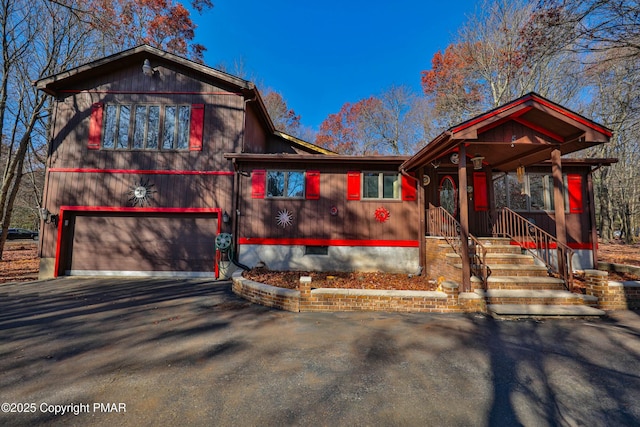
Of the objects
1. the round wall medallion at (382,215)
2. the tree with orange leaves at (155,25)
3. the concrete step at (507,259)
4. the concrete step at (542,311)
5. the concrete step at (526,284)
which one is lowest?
the concrete step at (542,311)

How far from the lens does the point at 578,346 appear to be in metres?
3.83

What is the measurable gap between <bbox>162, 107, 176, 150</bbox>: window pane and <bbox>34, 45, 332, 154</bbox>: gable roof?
1.65 meters

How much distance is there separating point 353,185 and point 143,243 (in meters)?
7.37

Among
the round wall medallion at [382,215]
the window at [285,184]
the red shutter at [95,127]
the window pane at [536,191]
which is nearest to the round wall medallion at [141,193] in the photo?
the red shutter at [95,127]

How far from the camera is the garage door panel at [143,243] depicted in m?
9.25

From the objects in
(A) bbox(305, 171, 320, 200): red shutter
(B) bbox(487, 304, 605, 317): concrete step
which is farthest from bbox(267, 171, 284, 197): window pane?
(B) bbox(487, 304, 605, 317): concrete step

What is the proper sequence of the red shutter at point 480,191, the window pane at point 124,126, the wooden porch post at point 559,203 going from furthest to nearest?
the window pane at point 124,126
the red shutter at point 480,191
the wooden porch post at point 559,203

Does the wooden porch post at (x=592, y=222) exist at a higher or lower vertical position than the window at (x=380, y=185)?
lower

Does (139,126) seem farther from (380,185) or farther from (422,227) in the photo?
(422,227)

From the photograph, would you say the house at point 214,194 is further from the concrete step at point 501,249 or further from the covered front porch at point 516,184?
the concrete step at point 501,249

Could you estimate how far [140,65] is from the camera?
9.98 m

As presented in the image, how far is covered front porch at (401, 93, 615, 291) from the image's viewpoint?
236 inches

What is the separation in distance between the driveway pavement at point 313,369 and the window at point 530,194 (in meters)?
5.05

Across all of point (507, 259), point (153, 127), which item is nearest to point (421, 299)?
point (507, 259)
